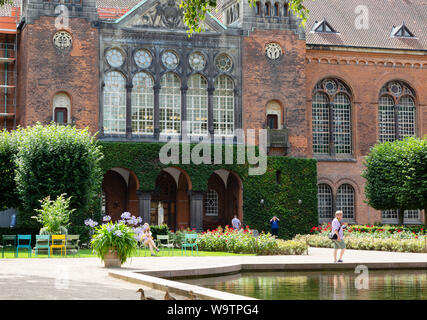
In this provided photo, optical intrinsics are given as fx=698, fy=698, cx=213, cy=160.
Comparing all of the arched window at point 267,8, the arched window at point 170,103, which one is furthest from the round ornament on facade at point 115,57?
the arched window at point 267,8

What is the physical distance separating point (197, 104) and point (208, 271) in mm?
25388

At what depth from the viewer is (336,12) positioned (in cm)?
5041

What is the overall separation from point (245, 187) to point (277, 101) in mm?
6120

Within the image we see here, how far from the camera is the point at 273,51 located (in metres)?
43.7

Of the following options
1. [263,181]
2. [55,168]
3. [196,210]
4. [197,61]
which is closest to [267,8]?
[197,61]

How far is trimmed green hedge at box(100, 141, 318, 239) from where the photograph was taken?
3959cm

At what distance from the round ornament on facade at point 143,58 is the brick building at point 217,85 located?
0.06 m

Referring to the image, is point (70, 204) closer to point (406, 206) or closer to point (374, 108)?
point (406, 206)

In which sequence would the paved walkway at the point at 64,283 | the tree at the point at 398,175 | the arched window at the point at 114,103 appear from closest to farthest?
1. the paved walkway at the point at 64,283
2. the tree at the point at 398,175
3. the arched window at the point at 114,103

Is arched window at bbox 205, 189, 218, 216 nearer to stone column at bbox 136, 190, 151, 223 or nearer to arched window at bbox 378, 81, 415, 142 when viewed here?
stone column at bbox 136, 190, 151, 223

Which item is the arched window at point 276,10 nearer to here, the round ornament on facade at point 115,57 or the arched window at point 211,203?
the round ornament on facade at point 115,57

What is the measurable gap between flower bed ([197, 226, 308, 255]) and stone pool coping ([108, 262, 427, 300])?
734 cm

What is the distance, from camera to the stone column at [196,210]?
133ft

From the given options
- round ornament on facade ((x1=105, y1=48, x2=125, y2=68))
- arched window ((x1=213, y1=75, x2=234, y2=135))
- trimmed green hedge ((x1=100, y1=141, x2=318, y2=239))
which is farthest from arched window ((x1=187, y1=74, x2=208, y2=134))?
round ornament on facade ((x1=105, y1=48, x2=125, y2=68))
